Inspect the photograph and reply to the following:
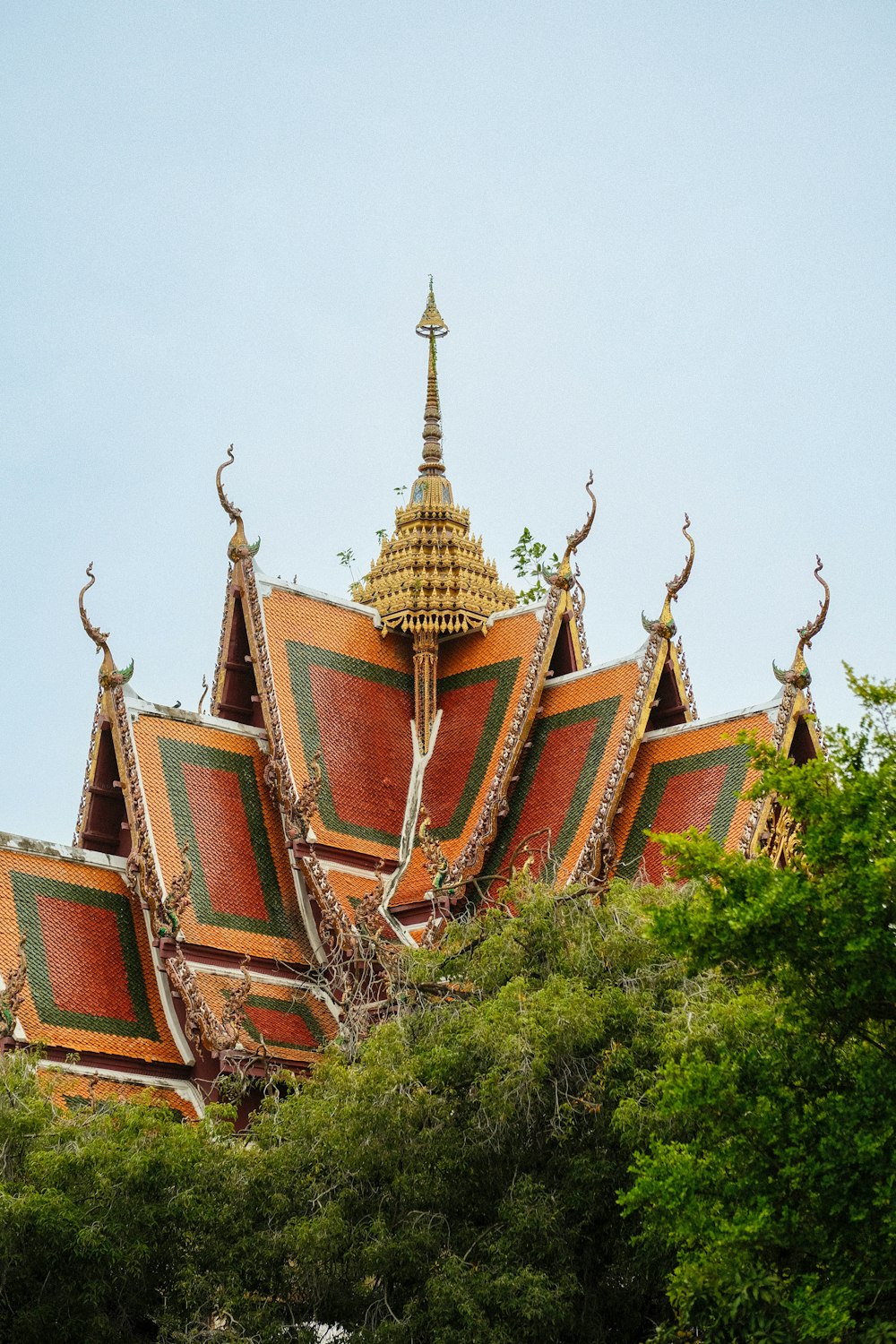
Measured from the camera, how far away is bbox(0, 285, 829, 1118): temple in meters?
21.4

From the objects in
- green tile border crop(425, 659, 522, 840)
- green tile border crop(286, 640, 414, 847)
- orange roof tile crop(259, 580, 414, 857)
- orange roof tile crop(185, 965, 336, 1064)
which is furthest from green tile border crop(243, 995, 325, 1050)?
green tile border crop(425, 659, 522, 840)

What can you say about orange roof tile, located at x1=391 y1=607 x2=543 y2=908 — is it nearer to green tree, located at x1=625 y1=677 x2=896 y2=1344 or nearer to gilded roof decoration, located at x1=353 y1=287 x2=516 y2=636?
gilded roof decoration, located at x1=353 y1=287 x2=516 y2=636

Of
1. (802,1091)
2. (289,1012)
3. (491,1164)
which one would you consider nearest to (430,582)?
(289,1012)

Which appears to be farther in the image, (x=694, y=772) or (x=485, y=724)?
(x=485, y=724)

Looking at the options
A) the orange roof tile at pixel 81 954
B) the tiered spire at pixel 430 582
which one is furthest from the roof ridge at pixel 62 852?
the tiered spire at pixel 430 582

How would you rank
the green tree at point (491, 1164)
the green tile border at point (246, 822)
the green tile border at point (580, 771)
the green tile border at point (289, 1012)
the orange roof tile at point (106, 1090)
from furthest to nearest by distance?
1. the green tile border at point (580, 771)
2. the green tile border at point (246, 822)
3. the green tile border at point (289, 1012)
4. the orange roof tile at point (106, 1090)
5. the green tree at point (491, 1164)

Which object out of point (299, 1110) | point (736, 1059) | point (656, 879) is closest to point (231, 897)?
point (656, 879)

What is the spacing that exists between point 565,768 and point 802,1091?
10.9 m

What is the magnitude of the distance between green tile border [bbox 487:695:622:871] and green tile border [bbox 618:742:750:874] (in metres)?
0.57

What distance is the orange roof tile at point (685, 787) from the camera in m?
22.3

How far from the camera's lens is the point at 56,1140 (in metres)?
16.8

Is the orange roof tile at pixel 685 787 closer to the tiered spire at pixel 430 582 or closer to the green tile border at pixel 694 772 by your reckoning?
the green tile border at pixel 694 772

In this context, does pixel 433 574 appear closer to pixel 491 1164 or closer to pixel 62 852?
pixel 62 852

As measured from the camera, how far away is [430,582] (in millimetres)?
26594
